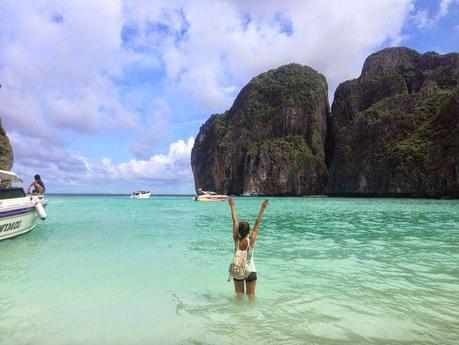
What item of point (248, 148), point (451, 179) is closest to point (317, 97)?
point (248, 148)

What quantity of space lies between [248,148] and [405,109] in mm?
50443

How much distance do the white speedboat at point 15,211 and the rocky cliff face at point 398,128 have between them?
77782mm

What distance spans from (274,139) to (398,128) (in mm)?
41933

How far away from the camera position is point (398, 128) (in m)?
105

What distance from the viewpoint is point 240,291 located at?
265 inches

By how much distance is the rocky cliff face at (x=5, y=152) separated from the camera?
57.8 m

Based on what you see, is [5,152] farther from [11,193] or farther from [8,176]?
[11,193]

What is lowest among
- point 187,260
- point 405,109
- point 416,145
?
point 187,260

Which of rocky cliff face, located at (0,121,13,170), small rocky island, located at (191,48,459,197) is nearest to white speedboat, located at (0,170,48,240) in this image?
rocky cliff face, located at (0,121,13,170)

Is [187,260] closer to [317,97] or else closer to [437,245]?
[437,245]

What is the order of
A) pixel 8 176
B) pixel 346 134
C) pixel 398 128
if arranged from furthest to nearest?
pixel 346 134, pixel 398 128, pixel 8 176

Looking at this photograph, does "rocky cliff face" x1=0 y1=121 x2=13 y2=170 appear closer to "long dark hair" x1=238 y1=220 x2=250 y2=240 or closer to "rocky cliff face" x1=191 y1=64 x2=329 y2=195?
"long dark hair" x1=238 y1=220 x2=250 y2=240

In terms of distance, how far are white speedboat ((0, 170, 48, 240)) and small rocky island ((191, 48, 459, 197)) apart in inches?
3052

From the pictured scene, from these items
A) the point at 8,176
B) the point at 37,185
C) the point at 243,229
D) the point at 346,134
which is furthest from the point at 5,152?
the point at 346,134
